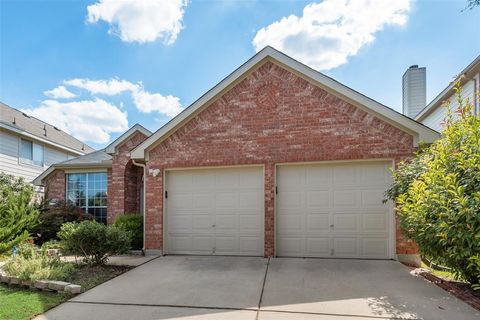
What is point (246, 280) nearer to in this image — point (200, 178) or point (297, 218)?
point (297, 218)

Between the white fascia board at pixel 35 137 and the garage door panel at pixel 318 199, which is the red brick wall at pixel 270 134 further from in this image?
the white fascia board at pixel 35 137

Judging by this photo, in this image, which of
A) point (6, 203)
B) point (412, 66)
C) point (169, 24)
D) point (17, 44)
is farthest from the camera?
point (412, 66)

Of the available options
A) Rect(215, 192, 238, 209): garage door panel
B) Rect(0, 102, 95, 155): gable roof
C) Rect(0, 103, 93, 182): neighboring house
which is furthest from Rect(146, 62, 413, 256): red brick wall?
Rect(0, 102, 95, 155): gable roof

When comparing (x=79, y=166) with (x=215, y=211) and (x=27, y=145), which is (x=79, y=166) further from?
(x=215, y=211)

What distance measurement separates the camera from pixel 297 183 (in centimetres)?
817

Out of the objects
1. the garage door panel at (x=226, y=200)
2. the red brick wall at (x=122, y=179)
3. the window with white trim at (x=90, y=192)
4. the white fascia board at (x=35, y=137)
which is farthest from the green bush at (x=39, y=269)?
the white fascia board at (x=35, y=137)

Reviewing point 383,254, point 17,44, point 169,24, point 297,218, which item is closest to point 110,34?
point 169,24

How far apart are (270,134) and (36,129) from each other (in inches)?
619

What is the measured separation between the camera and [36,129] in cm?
1716

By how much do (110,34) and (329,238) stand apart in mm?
11057

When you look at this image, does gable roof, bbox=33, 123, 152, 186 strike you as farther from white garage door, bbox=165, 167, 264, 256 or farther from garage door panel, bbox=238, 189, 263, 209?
garage door panel, bbox=238, 189, 263, 209

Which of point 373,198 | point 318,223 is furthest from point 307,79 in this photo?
point 318,223

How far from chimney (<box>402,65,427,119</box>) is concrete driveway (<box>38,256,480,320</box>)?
10.1m

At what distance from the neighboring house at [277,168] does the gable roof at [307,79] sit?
0.03 m
